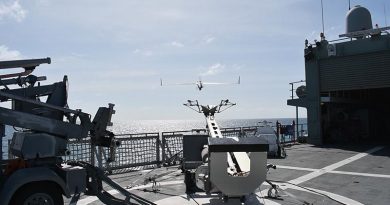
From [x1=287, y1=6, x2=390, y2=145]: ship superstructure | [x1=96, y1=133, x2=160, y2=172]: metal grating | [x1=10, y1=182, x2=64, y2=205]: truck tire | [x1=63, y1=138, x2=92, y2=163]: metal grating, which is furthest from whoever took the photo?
[x1=287, y1=6, x2=390, y2=145]: ship superstructure

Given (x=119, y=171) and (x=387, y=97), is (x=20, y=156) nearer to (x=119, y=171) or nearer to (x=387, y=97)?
(x=119, y=171)

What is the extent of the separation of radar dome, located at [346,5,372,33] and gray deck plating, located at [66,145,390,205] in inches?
514

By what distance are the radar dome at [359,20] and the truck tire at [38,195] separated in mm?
27305

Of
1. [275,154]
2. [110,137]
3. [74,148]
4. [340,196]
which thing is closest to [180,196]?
[110,137]

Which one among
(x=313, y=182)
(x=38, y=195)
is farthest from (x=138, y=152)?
(x=38, y=195)

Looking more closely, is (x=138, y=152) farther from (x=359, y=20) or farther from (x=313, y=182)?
(x=359, y=20)

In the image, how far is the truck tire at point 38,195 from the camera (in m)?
6.95

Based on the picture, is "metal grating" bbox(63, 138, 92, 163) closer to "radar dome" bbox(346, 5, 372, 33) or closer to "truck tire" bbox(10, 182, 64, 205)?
"truck tire" bbox(10, 182, 64, 205)

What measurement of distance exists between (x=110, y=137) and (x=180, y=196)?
327 cm

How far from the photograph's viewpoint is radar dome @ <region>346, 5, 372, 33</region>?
96.8 ft

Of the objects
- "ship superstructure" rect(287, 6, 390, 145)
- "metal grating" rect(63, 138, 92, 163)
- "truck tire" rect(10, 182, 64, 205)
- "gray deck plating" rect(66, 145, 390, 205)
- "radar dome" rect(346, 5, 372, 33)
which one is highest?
"radar dome" rect(346, 5, 372, 33)

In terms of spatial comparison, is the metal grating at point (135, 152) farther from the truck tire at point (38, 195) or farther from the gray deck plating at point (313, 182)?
the truck tire at point (38, 195)

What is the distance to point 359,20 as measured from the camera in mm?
29609

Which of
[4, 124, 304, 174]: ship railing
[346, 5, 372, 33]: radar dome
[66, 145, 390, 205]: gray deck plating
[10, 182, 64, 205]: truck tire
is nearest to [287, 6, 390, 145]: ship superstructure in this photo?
[346, 5, 372, 33]: radar dome
